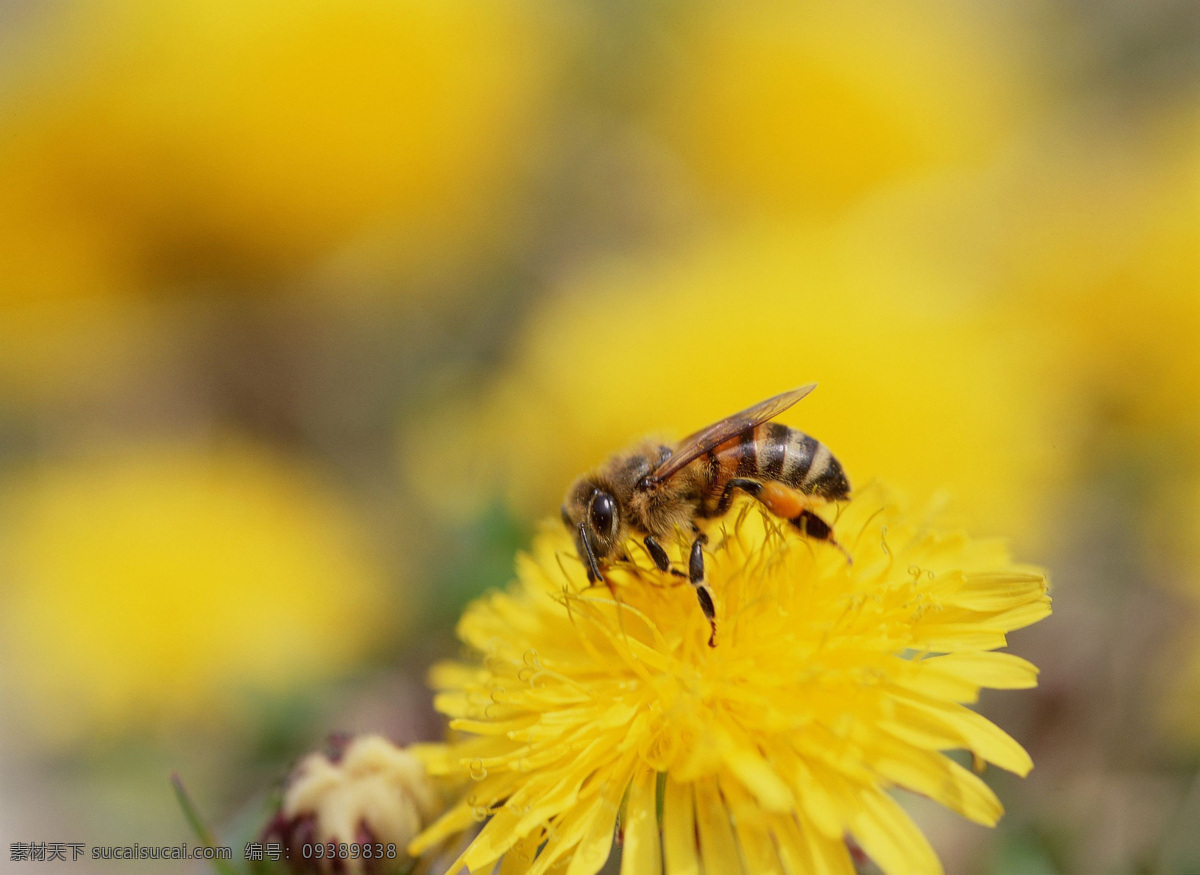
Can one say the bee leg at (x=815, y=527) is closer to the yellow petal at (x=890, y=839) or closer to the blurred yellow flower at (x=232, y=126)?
the yellow petal at (x=890, y=839)

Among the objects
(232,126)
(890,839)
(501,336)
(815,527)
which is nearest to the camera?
(890,839)

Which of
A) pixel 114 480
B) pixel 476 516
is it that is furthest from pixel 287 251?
pixel 476 516

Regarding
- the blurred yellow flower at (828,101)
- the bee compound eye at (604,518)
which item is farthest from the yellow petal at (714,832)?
the blurred yellow flower at (828,101)

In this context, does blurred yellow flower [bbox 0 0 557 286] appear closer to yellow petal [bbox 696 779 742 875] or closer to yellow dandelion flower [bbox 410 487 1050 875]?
yellow dandelion flower [bbox 410 487 1050 875]

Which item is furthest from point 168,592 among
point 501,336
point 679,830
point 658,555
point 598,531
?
point 679,830

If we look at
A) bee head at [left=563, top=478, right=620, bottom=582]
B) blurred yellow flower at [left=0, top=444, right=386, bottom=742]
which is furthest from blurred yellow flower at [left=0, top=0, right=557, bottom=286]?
bee head at [left=563, top=478, right=620, bottom=582]

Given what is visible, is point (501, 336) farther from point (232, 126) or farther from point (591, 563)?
point (591, 563)
